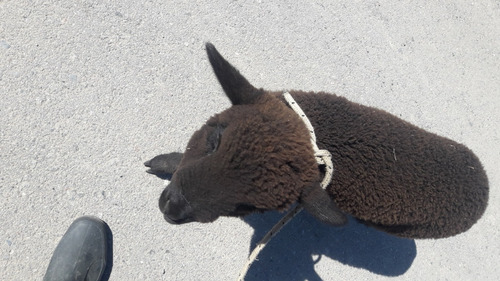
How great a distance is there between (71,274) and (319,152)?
7.79 ft

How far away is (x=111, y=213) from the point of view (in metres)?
3.44

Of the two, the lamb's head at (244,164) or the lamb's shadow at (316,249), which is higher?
the lamb's head at (244,164)

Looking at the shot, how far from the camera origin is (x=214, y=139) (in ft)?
7.66

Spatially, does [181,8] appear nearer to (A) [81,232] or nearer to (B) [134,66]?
(B) [134,66]

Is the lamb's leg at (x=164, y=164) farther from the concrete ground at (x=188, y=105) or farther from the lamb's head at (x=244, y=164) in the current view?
the lamb's head at (x=244, y=164)

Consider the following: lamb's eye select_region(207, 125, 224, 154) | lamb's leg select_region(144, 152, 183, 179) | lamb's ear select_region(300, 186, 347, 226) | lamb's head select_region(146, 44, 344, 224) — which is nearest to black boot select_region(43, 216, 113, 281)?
lamb's leg select_region(144, 152, 183, 179)

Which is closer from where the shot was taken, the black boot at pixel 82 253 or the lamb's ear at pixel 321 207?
the lamb's ear at pixel 321 207

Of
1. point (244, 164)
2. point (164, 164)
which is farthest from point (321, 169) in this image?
point (164, 164)

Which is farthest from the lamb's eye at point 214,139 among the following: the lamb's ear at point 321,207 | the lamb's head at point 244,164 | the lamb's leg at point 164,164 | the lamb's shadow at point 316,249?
the lamb's shadow at point 316,249

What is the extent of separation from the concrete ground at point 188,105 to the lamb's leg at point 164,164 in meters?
0.14

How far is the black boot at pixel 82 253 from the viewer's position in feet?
10.5

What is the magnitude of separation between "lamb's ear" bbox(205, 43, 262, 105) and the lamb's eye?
23 cm

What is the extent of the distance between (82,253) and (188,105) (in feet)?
5.24

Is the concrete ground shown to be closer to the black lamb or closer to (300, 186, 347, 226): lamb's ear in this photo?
the black lamb
